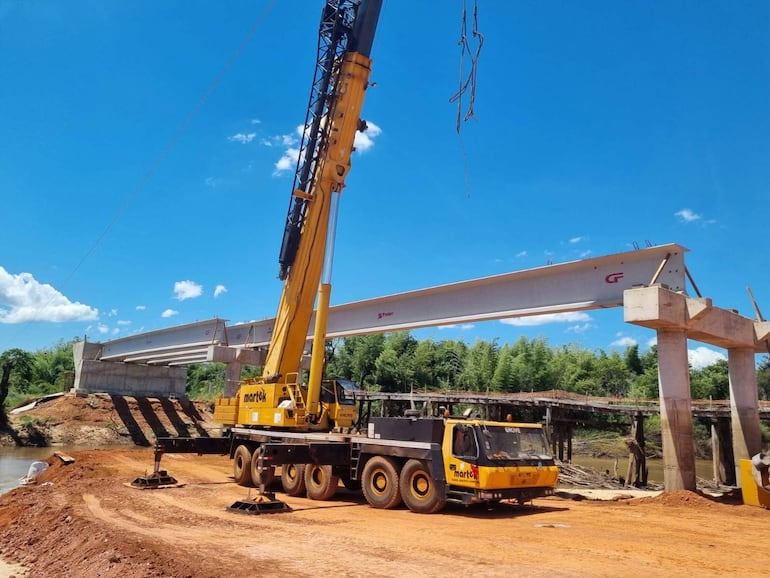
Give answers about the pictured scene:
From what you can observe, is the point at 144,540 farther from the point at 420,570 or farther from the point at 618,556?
the point at 618,556

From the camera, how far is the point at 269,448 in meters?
12.8

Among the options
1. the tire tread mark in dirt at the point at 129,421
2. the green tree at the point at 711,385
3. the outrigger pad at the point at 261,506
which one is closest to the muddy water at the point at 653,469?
the green tree at the point at 711,385

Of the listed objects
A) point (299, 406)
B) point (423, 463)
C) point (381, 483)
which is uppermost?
point (299, 406)

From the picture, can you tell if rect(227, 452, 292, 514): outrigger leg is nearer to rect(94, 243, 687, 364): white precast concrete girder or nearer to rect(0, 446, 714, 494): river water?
rect(94, 243, 687, 364): white precast concrete girder

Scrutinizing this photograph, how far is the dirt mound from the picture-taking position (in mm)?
40781

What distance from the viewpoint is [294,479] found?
15.2 meters

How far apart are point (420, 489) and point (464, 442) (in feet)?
4.99

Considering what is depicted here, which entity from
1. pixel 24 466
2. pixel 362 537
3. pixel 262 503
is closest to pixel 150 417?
pixel 24 466

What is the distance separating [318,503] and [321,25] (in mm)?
12992

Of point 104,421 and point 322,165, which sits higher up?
point 322,165

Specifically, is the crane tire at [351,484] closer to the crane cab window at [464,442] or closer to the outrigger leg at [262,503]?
the outrigger leg at [262,503]

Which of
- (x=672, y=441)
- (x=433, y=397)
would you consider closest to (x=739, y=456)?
(x=672, y=441)

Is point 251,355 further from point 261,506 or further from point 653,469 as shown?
point 653,469

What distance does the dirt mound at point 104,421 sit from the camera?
134 ft
